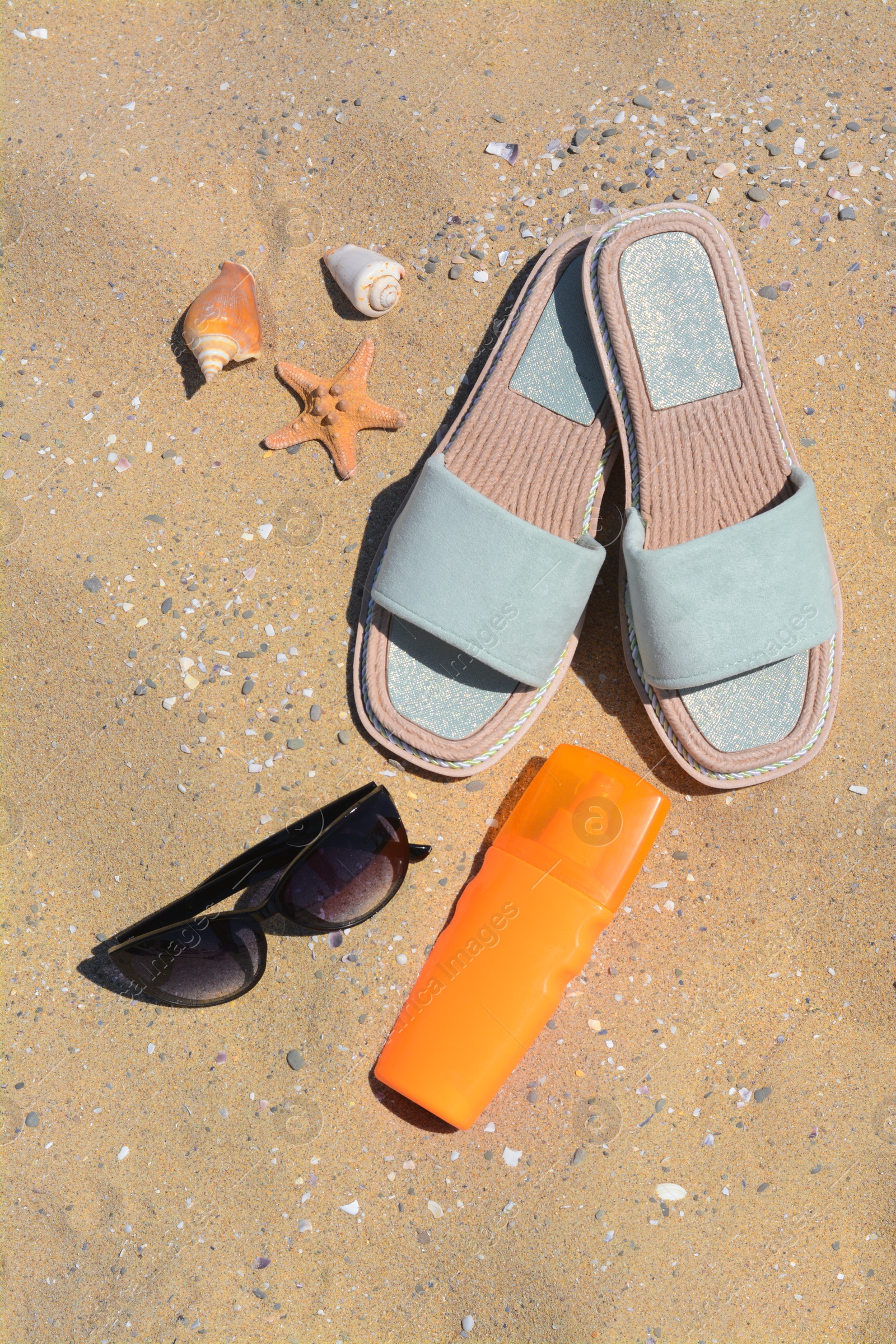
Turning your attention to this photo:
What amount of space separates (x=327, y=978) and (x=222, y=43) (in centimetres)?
293

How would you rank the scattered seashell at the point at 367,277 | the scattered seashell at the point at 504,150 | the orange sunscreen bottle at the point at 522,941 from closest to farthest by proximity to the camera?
the orange sunscreen bottle at the point at 522,941 → the scattered seashell at the point at 367,277 → the scattered seashell at the point at 504,150

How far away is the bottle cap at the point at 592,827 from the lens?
2.12 metres

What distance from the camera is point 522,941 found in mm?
2115

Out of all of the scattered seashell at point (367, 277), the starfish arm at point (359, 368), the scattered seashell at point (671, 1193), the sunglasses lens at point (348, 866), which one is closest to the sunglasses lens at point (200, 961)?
the sunglasses lens at point (348, 866)

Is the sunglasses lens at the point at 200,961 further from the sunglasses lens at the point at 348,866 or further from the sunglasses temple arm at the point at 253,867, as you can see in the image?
the sunglasses lens at the point at 348,866

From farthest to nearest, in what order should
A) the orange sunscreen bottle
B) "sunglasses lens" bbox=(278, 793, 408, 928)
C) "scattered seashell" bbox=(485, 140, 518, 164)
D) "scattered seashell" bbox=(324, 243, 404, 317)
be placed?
"scattered seashell" bbox=(485, 140, 518, 164)
"scattered seashell" bbox=(324, 243, 404, 317)
"sunglasses lens" bbox=(278, 793, 408, 928)
the orange sunscreen bottle

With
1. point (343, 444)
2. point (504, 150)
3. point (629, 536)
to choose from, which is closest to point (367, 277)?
point (343, 444)

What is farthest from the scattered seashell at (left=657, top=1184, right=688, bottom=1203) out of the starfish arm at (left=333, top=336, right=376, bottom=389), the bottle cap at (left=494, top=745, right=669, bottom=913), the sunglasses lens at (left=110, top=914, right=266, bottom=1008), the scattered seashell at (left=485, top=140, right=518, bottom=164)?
the scattered seashell at (left=485, top=140, right=518, bottom=164)

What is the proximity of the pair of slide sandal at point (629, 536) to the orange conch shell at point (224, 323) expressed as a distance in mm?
678

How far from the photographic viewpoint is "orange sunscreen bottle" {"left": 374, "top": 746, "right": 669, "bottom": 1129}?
210cm

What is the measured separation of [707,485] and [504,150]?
1.25m

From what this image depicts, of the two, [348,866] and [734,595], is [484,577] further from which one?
[348,866]

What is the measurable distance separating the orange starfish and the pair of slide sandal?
0.23 metres

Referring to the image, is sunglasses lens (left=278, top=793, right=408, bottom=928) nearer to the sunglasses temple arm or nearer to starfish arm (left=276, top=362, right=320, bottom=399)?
the sunglasses temple arm
